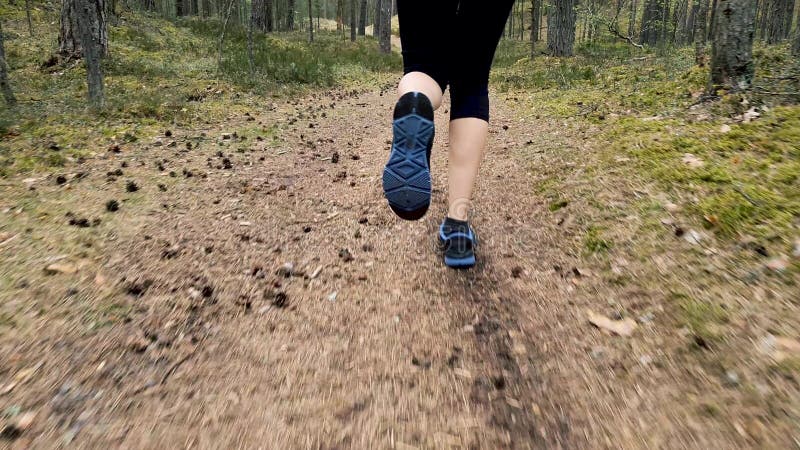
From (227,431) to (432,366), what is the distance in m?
0.66

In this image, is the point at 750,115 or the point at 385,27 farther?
the point at 385,27

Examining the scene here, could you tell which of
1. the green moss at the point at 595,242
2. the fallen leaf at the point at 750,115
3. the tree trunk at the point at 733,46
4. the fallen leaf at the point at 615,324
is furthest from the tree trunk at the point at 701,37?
the fallen leaf at the point at 615,324

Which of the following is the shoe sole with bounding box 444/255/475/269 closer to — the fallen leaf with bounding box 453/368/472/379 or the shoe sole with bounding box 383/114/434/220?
the shoe sole with bounding box 383/114/434/220

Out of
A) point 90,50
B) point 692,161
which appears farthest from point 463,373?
point 90,50

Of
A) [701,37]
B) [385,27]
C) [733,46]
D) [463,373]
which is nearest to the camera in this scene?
[463,373]

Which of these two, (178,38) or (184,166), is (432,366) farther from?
(178,38)

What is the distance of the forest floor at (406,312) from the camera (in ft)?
4.11

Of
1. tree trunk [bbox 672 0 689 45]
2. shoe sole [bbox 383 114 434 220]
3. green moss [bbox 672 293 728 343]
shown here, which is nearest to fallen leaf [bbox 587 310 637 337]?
green moss [bbox 672 293 728 343]

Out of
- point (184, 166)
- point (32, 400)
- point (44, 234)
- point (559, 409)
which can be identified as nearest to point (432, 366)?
point (559, 409)

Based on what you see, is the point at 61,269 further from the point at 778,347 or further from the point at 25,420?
the point at 778,347

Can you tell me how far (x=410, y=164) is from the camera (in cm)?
173

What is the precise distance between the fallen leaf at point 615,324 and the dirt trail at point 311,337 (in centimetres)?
5

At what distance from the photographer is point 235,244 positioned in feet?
8.15

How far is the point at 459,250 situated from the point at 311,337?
83 cm
